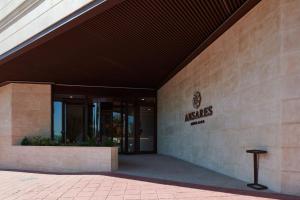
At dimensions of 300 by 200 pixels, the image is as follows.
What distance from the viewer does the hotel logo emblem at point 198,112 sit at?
9055 millimetres

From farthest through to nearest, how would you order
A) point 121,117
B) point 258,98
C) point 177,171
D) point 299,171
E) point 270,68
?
1. point 121,117
2. point 177,171
3. point 258,98
4. point 270,68
5. point 299,171

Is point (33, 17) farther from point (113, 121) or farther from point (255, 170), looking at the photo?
point (113, 121)

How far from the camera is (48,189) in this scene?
6605 mm

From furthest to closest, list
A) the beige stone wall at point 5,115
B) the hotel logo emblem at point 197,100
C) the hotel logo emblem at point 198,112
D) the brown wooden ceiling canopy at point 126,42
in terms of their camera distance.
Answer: the beige stone wall at point 5,115 < the hotel logo emblem at point 197,100 < the hotel logo emblem at point 198,112 < the brown wooden ceiling canopy at point 126,42

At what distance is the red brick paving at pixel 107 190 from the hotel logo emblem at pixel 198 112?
111 inches

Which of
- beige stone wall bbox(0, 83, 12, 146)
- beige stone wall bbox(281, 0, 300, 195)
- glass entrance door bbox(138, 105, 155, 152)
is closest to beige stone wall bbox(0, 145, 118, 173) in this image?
beige stone wall bbox(0, 83, 12, 146)

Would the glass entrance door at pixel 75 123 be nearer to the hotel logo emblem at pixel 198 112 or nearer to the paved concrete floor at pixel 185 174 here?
the paved concrete floor at pixel 185 174

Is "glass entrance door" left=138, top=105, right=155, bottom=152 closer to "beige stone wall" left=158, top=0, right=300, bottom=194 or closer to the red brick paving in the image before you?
"beige stone wall" left=158, top=0, right=300, bottom=194

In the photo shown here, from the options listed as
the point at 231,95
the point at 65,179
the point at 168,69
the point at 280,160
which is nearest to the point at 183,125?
the point at 168,69

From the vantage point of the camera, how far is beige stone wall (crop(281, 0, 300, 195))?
5.53m

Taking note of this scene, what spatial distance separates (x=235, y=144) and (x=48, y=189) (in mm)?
4360

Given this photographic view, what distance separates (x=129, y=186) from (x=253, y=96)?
329 centimetres

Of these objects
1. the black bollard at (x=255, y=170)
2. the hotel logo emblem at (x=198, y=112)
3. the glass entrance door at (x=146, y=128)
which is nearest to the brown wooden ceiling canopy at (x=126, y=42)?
the hotel logo emblem at (x=198, y=112)

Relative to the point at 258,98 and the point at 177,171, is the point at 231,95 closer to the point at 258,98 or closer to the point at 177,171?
the point at 258,98
